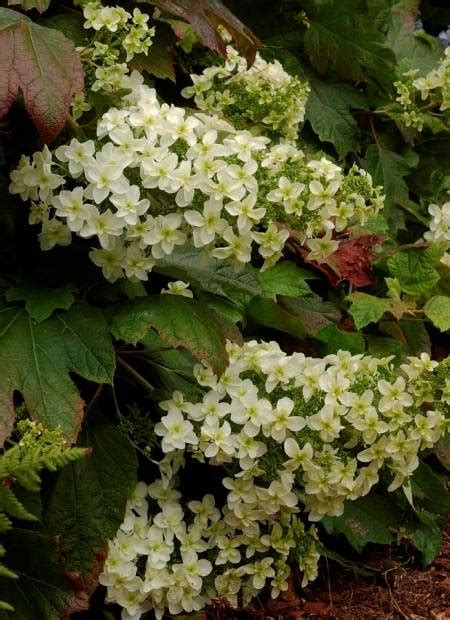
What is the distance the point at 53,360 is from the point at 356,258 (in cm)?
125

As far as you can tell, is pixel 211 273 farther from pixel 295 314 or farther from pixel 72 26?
pixel 72 26

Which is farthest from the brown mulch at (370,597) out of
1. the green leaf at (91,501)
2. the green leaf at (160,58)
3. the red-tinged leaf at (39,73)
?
the green leaf at (160,58)

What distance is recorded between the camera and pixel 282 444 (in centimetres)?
231

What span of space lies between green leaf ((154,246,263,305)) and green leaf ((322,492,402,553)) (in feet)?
2.04

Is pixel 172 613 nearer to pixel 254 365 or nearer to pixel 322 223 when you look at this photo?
pixel 254 365

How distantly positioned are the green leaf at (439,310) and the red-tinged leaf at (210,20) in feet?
3.02

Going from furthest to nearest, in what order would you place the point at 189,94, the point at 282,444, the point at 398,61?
the point at 398,61, the point at 189,94, the point at 282,444

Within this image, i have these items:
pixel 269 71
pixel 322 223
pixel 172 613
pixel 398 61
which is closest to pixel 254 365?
pixel 322 223

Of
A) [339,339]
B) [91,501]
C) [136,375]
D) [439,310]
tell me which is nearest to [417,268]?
[439,310]

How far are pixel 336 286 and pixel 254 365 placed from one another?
3.00 feet

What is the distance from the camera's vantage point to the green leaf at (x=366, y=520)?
103 inches

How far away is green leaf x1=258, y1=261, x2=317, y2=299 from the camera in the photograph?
9.10ft

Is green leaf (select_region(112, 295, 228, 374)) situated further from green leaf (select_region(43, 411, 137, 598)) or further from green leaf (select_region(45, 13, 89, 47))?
green leaf (select_region(45, 13, 89, 47))

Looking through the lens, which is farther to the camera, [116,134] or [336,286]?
[336,286]
